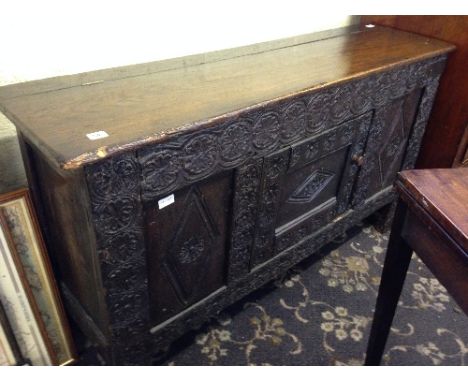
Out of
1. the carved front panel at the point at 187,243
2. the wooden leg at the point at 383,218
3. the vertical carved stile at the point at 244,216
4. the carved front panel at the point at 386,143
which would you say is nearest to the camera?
the carved front panel at the point at 187,243

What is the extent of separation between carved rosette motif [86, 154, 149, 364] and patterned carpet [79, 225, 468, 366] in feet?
1.23

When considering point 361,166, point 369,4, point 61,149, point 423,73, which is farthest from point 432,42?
point 61,149

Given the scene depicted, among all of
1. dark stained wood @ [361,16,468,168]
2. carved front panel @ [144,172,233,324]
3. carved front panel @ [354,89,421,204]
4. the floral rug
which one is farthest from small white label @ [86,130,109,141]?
dark stained wood @ [361,16,468,168]

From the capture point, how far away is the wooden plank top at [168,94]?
0.88 meters

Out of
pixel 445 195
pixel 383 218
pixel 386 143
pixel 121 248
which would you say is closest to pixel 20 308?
pixel 121 248

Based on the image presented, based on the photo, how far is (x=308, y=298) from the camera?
170 centimetres

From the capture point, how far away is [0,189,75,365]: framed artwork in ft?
3.83

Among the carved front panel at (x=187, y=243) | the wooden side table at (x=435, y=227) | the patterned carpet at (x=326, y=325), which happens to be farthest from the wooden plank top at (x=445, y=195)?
the patterned carpet at (x=326, y=325)

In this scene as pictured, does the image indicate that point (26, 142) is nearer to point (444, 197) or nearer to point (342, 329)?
point (444, 197)

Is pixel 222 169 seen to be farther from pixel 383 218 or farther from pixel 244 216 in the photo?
pixel 383 218

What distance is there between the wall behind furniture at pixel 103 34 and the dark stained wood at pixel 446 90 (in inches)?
24.2

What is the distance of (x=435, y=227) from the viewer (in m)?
→ 0.91

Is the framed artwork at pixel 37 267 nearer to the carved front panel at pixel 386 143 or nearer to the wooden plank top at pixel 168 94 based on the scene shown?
the wooden plank top at pixel 168 94

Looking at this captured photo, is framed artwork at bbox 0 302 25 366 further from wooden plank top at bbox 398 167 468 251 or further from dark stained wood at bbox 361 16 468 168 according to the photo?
dark stained wood at bbox 361 16 468 168
